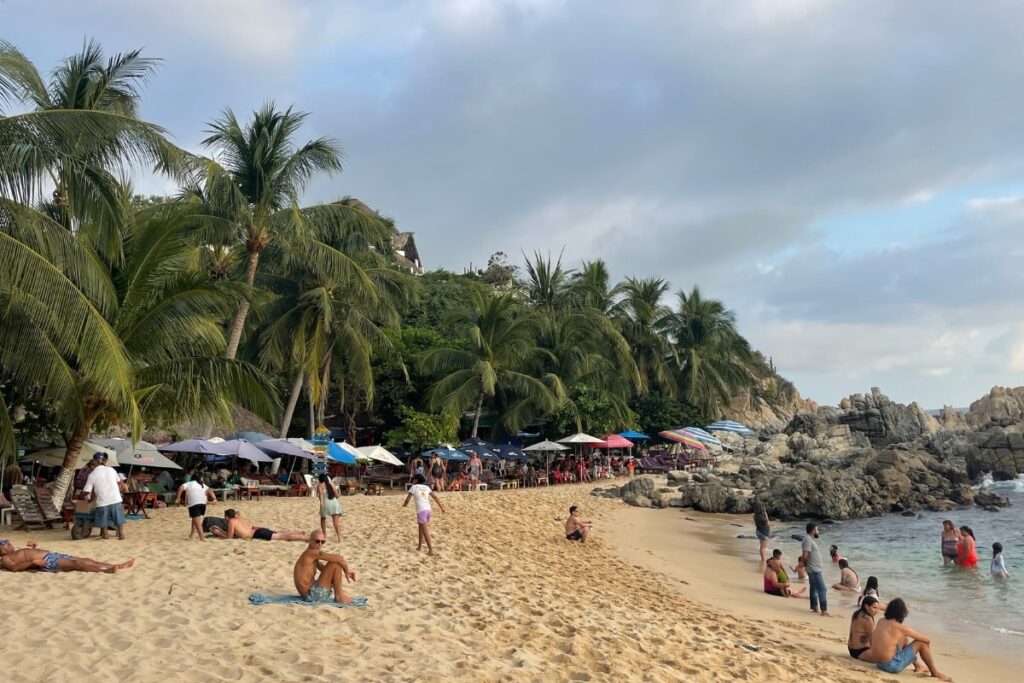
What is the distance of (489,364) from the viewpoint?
1171 inches

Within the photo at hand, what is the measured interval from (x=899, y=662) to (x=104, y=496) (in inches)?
419

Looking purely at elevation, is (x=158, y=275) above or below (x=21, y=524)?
above

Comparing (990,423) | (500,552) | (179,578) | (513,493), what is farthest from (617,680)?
(990,423)

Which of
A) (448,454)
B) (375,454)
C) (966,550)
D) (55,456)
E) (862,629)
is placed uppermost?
(448,454)

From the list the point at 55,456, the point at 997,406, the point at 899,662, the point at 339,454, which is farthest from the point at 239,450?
the point at 997,406

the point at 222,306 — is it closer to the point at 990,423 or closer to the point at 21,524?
the point at 21,524

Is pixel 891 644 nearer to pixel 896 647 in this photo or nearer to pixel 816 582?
pixel 896 647

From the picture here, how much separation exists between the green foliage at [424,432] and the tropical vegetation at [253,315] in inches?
Answer: 3.9

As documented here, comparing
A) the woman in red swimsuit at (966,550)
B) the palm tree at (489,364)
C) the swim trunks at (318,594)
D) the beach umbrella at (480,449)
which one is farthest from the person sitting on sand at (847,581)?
the palm tree at (489,364)

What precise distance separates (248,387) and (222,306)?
181 centimetres

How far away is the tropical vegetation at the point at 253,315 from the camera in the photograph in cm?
1009

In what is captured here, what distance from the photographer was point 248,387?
528 inches

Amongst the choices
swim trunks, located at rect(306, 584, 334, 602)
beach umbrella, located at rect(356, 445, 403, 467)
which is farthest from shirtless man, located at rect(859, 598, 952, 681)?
beach umbrella, located at rect(356, 445, 403, 467)

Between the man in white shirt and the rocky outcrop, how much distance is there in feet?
179
